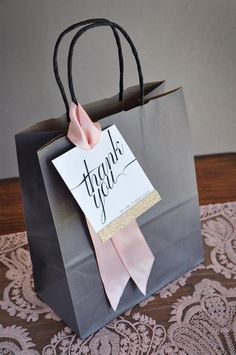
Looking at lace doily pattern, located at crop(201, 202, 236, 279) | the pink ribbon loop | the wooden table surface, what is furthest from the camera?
the wooden table surface

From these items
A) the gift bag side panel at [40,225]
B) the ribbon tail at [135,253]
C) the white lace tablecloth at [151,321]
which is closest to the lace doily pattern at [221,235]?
the white lace tablecloth at [151,321]

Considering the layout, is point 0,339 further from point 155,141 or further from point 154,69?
point 154,69

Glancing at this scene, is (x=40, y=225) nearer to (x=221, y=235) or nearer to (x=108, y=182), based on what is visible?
(x=108, y=182)

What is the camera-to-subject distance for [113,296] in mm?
513

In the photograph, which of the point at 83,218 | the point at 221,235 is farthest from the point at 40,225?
the point at 221,235

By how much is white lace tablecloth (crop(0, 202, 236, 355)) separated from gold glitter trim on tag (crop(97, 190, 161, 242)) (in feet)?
0.43

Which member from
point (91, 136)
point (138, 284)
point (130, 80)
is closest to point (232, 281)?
point (138, 284)

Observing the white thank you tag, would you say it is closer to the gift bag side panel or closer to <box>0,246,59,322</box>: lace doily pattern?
the gift bag side panel

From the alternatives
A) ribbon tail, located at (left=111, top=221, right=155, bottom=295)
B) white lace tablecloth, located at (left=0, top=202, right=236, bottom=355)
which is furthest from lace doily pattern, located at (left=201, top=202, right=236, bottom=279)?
ribbon tail, located at (left=111, top=221, right=155, bottom=295)

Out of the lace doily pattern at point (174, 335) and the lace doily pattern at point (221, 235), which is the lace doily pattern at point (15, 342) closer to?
the lace doily pattern at point (174, 335)

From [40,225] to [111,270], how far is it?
0.11 metres

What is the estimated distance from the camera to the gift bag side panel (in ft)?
→ 1.48

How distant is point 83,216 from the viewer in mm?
465

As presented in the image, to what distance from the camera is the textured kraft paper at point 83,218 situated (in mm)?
451
